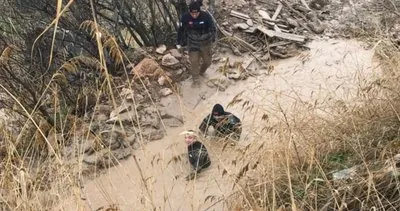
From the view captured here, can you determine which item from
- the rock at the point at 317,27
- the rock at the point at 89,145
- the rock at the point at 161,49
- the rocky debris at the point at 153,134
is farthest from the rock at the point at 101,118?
the rock at the point at 317,27

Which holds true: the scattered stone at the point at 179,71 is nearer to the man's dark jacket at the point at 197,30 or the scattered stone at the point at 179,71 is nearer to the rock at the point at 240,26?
the man's dark jacket at the point at 197,30

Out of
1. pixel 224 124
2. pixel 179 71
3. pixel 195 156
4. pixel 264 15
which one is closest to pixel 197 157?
pixel 195 156

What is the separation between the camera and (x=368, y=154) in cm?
352

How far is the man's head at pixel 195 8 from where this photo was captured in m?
7.23

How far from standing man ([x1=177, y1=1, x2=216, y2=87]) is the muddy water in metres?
0.32

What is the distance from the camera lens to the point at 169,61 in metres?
8.30

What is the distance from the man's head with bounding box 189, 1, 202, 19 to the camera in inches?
285

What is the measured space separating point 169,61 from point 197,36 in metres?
0.92

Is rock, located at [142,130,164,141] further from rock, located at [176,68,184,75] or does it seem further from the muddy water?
rock, located at [176,68,184,75]

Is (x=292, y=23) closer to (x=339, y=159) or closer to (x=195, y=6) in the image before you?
(x=195, y=6)

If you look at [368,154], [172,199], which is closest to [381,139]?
[368,154]

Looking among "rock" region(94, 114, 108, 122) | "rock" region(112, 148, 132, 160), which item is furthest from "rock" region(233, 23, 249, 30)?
"rock" region(112, 148, 132, 160)

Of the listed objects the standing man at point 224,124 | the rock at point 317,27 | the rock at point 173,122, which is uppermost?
the standing man at point 224,124

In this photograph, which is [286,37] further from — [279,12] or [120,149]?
[120,149]
